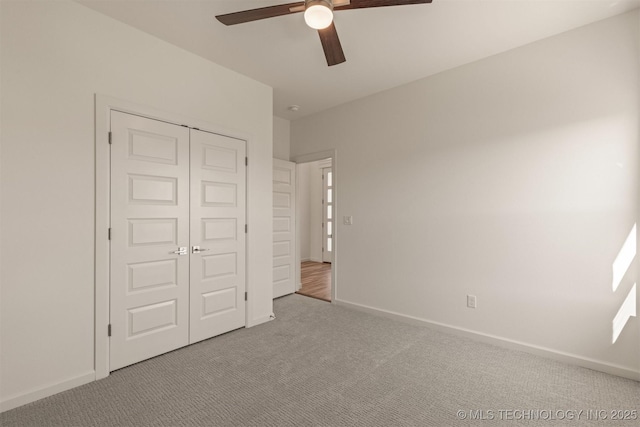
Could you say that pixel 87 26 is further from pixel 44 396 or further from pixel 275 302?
pixel 275 302

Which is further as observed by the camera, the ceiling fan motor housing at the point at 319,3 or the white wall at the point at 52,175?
the white wall at the point at 52,175

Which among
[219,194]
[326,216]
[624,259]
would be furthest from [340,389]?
[326,216]

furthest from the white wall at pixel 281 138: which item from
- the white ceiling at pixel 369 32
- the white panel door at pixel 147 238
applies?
the white panel door at pixel 147 238

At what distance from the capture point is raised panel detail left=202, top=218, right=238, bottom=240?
9.84 feet

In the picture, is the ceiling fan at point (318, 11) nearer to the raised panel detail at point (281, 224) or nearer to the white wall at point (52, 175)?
the white wall at point (52, 175)

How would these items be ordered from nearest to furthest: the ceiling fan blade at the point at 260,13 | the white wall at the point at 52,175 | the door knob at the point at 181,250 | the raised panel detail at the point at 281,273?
the ceiling fan blade at the point at 260,13
the white wall at the point at 52,175
the door knob at the point at 181,250
the raised panel detail at the point at 281,273

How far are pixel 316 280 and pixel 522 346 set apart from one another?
3.53 meters

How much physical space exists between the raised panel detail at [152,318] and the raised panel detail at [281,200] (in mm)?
2166

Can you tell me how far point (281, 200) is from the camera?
4645mm

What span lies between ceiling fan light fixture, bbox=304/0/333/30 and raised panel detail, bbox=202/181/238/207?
1867 millimetres

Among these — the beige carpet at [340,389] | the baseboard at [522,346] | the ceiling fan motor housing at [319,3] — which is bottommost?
the beige carpet at [340,389]

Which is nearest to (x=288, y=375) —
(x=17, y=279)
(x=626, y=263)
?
(x=17, y=279)

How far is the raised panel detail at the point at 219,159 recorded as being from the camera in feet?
9.83

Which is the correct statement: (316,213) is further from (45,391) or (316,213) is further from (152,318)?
(45,391)
